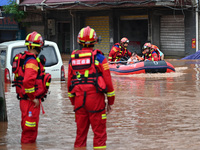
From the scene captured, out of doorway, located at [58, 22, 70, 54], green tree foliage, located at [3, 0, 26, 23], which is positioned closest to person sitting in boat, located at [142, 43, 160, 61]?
green tree foliage, located at [3, 0, 26, 23]

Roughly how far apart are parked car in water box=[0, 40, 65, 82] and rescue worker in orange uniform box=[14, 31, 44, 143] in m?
5.16

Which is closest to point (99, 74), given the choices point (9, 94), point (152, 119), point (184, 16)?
point (152, 119)

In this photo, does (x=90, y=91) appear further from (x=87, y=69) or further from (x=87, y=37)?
(x=87, y=37)

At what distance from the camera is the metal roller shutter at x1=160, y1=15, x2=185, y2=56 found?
29.0 meters

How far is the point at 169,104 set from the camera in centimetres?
1120

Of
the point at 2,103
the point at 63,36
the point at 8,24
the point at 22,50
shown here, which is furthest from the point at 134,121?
the point at 8,24

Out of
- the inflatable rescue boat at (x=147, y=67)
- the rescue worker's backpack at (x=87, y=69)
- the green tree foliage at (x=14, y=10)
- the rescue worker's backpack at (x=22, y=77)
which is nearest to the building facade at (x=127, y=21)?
the green tree foliage at (x=14, y=10)

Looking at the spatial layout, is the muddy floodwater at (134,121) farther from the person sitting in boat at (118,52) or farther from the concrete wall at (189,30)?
the concrete wall at (189,30)

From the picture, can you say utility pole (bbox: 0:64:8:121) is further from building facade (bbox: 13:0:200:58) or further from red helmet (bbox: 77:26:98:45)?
building facade (bbox: 13:0:200:58)

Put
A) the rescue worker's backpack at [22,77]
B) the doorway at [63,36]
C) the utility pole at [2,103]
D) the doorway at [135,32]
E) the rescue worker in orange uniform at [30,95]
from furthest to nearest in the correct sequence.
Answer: the doorway at [63,36]
the doorway at [135,32]
the utility pole at [2,103]
the rescue worker's backpack at [22,77]
the rescue worker in orange uniform at [30,95]

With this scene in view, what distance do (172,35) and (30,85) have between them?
23.4m

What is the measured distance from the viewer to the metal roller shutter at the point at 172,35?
2900cm

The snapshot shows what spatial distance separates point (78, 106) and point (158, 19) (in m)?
24.0

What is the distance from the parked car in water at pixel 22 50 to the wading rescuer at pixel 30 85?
204 inches
